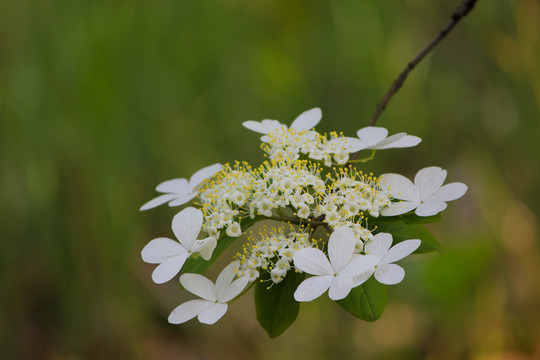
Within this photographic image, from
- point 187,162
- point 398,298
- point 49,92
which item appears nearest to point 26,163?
point 49,92

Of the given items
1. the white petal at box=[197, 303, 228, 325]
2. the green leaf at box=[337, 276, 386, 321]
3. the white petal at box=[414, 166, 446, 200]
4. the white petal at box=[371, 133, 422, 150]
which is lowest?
the green leaf at box=[337, 276, 386, 321]

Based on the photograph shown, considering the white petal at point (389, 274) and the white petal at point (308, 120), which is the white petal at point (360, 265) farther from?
the white petal at point (308, 120)

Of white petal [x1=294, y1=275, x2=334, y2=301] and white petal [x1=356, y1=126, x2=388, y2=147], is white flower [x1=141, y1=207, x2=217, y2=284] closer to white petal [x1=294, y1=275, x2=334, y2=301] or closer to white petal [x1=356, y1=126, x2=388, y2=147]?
white petal [x1=294, y1=275, x2=334, y2=301]

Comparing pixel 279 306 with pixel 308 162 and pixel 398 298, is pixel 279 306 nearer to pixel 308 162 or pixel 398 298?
pixel 308 162

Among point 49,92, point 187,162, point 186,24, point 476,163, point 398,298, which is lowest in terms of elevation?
point 398,298

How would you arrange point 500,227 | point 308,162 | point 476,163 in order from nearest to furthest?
point 308,162 → point 500,227 → point 476,163

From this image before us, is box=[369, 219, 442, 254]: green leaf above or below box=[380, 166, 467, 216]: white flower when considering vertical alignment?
below

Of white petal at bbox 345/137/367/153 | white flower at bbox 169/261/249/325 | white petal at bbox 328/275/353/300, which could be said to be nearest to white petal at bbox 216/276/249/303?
white flower at bbox 169/261/249/325
